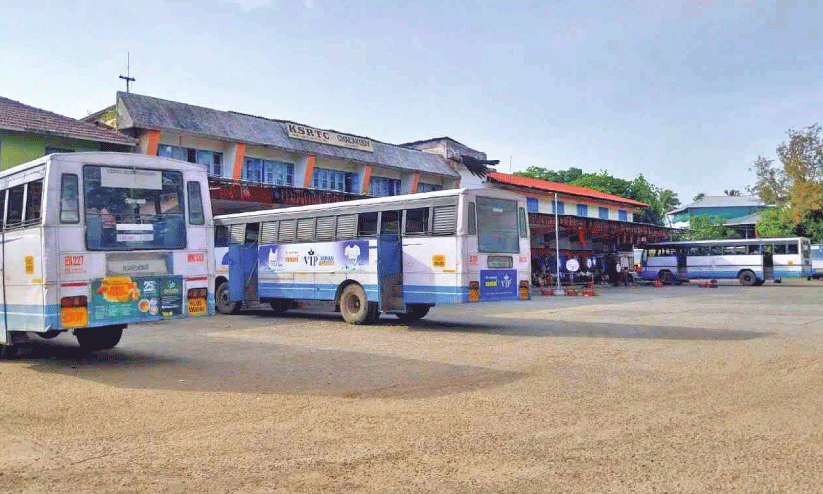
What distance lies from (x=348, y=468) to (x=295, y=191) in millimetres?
22118

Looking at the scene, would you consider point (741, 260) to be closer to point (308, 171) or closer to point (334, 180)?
point (334, 180)

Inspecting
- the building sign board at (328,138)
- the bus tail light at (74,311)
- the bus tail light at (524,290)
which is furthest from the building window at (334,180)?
the bus tail light at (74,311)

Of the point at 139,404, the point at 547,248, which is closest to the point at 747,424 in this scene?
the point at 139,404

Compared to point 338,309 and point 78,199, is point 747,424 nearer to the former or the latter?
point 78,199

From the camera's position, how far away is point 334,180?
99.4 ft

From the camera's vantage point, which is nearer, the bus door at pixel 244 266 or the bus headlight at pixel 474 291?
the bus headlight at pixel 474 291

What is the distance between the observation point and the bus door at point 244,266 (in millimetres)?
18016

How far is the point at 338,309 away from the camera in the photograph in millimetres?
16297

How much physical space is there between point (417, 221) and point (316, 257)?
3303 mm

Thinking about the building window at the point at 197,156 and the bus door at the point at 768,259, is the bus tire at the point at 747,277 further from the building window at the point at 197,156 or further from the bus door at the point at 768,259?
the building window at the point at 197,156

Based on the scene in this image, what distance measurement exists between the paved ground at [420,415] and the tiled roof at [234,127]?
12381 mm

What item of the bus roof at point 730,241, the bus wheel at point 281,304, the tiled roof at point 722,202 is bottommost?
the bus wheel at point 281,304

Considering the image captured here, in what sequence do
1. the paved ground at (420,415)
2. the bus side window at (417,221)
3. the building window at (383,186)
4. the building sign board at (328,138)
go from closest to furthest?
the paved ground at (420,415) → the bus side window at (417,221) → the building sign board at (328,138) → the building window at (383,186)

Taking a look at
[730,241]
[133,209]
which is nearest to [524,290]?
[133,209]
